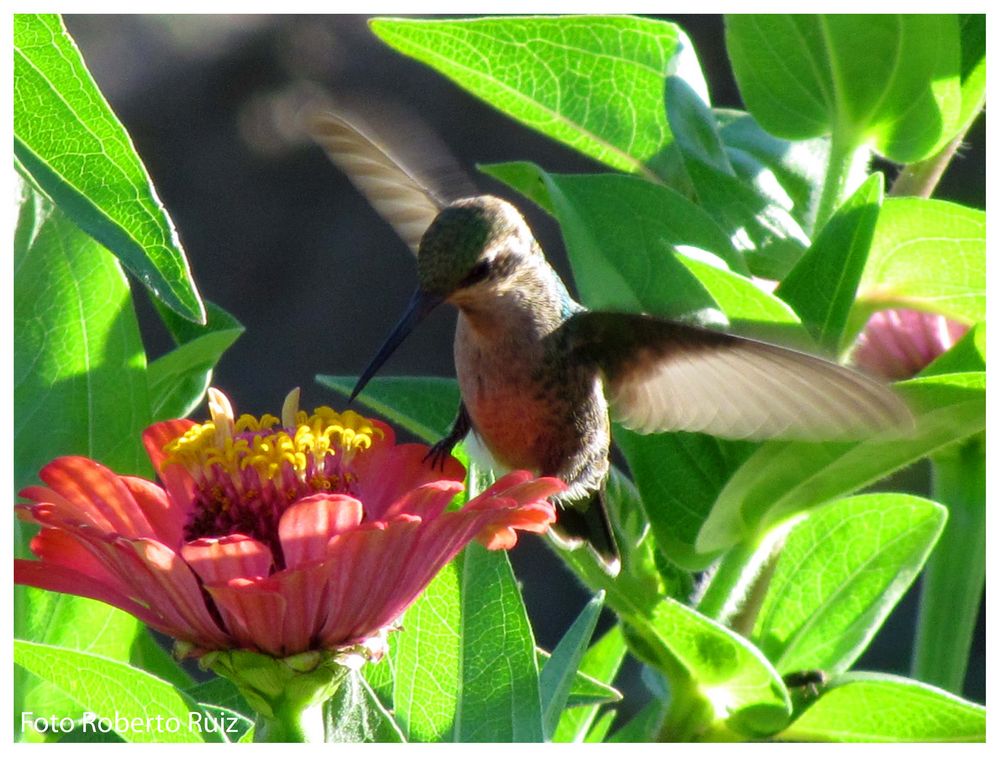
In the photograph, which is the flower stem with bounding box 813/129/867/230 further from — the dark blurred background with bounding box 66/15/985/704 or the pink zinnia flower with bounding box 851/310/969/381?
the dark blurred background with bounding box 66/15/985/704

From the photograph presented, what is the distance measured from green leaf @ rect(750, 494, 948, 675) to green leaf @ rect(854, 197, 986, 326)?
154 mm

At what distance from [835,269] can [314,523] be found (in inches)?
16.1

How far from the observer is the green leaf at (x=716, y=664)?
925 mm

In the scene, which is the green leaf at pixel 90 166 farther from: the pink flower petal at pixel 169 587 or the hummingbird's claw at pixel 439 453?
the hummingbird's claw at pixel 439 453

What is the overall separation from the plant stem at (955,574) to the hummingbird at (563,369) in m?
0.25

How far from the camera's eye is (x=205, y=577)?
727 millimetres

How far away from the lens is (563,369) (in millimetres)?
1175

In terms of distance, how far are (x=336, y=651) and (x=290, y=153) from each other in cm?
361

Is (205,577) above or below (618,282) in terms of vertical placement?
below

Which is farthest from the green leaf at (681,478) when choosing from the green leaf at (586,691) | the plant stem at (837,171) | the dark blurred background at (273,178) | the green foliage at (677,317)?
the dark blurred background at (273,178)

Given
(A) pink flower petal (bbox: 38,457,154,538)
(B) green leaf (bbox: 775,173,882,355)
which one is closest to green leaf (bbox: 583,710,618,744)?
(B) green leaf (bbox: 775,173,882,355)
